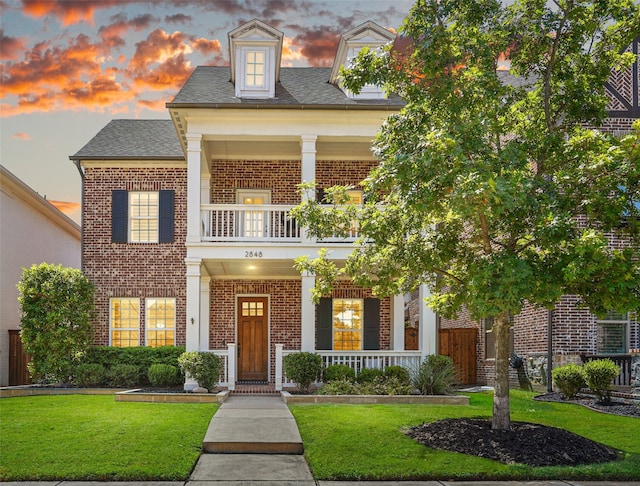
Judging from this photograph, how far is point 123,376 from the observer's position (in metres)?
17.6

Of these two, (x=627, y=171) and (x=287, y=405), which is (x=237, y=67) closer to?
(x=287, y=405)

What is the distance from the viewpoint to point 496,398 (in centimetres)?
1023

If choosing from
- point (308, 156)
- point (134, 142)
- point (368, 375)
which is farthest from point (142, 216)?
point (368, 375)

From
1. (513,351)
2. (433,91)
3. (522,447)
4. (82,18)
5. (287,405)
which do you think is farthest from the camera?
(513,351)

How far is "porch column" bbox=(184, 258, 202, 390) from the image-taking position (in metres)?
16.7

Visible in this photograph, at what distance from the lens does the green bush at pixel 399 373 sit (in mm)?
16188

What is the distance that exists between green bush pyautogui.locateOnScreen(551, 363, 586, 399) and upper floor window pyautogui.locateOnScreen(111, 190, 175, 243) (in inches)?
428

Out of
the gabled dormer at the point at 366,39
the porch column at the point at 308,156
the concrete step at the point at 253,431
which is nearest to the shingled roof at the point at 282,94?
the gabled dormer at the point at 366,39

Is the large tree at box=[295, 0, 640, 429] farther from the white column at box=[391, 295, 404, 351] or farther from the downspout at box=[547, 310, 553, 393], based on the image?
the white column at box=[391, 295, 404, 351]

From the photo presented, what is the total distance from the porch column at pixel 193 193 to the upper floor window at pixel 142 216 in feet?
9.66

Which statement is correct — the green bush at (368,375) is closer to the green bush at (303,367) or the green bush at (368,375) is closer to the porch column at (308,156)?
the green bush at (303,367)

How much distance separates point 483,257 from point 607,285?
1.57m

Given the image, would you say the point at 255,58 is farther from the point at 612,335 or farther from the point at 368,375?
the point at 612,335

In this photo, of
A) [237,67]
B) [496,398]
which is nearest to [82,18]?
[237,67]
